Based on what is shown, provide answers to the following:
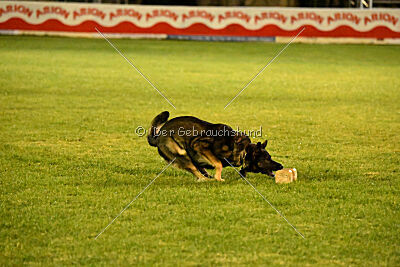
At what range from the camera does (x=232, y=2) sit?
27125 millimetres

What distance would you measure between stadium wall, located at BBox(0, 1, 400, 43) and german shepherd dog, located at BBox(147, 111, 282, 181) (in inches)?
798

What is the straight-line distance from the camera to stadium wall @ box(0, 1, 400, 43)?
2558 centimetres

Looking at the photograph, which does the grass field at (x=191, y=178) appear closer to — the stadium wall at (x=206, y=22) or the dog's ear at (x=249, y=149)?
the dog's ear at (x=249, y=149)

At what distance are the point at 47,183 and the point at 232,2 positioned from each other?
21.9 metres

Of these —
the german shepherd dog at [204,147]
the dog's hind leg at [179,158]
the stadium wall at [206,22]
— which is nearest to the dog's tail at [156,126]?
the german shepherd dog at [204,147]

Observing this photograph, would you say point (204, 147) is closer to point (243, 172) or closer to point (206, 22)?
point (243, 172)

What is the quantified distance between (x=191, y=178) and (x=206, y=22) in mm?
20414

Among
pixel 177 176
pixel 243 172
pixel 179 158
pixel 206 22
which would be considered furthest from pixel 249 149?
pixel 206 22

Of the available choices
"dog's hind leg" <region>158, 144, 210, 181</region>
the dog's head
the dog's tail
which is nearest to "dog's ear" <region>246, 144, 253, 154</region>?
the dog's head

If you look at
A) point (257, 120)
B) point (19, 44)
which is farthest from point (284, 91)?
point (19, 44)

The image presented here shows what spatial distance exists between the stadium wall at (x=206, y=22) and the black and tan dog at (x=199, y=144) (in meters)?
20.3

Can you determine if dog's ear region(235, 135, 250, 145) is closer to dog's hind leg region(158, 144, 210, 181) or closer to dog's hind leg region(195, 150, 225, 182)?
dog's hind leg region(195, 150, 225, 182)

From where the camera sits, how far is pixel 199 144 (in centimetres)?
591

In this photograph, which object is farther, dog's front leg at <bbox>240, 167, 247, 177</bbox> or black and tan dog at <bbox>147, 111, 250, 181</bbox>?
dog's front leg at <bbox>240, 167, 247, 177</bbox>
